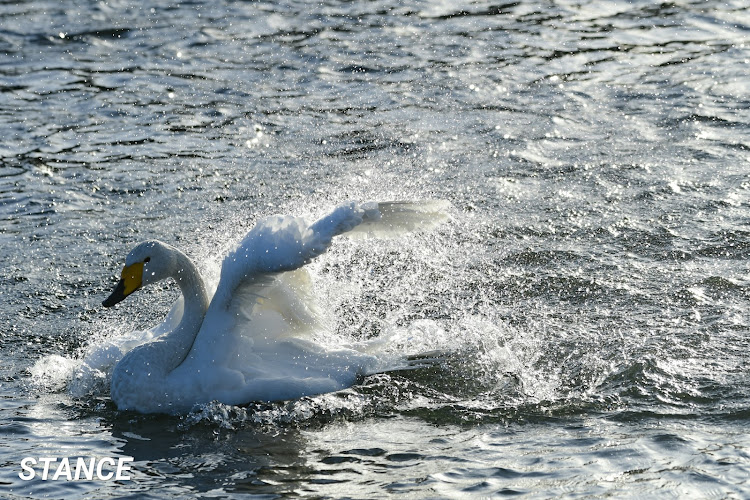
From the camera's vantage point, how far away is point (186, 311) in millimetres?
7066

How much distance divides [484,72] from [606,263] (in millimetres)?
5372

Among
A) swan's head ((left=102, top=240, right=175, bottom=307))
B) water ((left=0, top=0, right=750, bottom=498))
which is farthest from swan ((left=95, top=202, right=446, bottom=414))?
water ((left=0, top=0, right=750, bottom=498))

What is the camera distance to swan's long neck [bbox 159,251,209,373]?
6906mm

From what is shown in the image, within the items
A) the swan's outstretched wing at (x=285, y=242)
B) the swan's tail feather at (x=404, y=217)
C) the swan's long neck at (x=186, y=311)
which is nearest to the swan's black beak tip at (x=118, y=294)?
the swan's long neck at (x=186, y=311)

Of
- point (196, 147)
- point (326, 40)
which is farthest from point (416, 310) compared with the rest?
point (326, 40)

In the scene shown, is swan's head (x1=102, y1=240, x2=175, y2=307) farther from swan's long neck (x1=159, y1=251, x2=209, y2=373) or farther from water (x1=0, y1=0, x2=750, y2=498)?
water (x1=0, y1=0, x2=750, y2=498)

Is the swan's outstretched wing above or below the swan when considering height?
above

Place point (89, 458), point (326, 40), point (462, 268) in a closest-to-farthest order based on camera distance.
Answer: point (89, 458) → point (462, 268) → point (326, 40)

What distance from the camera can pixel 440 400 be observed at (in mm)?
6836

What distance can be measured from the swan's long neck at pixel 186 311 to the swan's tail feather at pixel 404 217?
3.68 feet

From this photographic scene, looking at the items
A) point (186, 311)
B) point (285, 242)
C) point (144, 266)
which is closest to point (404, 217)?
point (285, 242)

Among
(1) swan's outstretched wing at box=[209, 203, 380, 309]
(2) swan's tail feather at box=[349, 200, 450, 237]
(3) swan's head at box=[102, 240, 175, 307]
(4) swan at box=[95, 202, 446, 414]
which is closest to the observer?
(1) swan's outstretched wing at box=[209, 203, 380, 309]

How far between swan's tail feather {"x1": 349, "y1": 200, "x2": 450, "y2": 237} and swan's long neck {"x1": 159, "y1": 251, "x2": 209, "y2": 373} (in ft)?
3.68

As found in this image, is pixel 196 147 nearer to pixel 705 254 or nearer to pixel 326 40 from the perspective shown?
pixel 326 40
